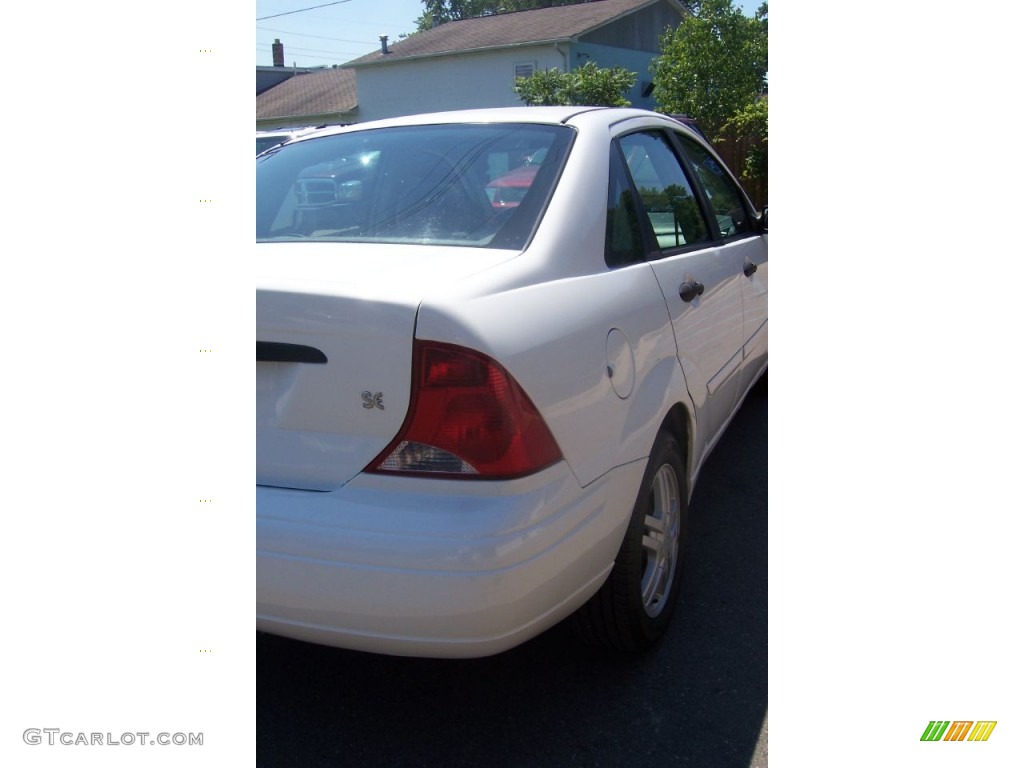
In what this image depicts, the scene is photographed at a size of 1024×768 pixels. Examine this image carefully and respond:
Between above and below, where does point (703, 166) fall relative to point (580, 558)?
above

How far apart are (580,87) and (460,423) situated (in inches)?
886

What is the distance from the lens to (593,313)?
2.37 metres

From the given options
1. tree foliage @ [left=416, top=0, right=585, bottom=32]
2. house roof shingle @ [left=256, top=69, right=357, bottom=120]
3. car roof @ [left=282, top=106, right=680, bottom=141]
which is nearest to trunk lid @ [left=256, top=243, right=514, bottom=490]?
car roof @ [left=282, top=106, right=680, bottom=141]

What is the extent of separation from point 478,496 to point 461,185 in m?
1.12

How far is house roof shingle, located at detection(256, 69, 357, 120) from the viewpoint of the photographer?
106 feet

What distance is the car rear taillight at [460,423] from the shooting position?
6.62 ft

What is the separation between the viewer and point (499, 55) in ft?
93.0

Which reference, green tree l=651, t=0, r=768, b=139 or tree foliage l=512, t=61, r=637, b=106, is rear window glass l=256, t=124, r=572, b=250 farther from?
tree foliage l=512, t=61, r=637, b=106

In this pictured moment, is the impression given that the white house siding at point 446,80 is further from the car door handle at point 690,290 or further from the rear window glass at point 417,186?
the car door handle at point 690,290

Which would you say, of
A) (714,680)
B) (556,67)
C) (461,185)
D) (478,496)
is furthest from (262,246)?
(556,67)

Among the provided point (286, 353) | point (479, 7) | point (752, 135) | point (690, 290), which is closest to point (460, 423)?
point (286, 353)

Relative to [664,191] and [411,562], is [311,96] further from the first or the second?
[411,562]

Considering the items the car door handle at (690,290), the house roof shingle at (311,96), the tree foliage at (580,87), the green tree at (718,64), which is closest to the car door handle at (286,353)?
the car door handle at (690,290)
